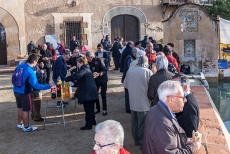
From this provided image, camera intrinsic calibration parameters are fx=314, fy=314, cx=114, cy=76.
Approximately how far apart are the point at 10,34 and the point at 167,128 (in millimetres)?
15275

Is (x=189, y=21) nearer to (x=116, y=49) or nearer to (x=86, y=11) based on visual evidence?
(x=116, y=49)

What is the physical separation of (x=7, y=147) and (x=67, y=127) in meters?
1.39

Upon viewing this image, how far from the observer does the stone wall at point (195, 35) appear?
12.5m

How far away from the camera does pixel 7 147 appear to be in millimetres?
5750

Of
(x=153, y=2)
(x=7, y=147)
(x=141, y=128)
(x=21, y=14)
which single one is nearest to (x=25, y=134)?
(x=7, y=147)

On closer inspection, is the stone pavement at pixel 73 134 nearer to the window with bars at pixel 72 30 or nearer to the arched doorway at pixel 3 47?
the arched doorway at pixel 3 47

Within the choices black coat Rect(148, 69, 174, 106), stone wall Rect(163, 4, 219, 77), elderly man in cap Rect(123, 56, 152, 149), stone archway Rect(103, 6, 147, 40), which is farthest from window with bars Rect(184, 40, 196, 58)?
black coat Rect(148, 69, 174, 106)

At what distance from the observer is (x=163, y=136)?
9.02 ft

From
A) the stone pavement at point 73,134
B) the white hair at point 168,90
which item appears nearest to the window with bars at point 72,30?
the stone pavement at point 73,134

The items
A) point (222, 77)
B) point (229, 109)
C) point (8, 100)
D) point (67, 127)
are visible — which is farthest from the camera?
point (222, 77)

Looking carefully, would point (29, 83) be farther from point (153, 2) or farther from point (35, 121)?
point (153, 2)

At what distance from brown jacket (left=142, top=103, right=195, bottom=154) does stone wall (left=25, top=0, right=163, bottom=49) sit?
14.8 metres

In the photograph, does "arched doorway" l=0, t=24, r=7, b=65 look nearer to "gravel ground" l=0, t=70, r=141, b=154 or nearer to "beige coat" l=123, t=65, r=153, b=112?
"gravel ground" l=0, t=70, r=141, b=154

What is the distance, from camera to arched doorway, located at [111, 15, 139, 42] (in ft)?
59.1
